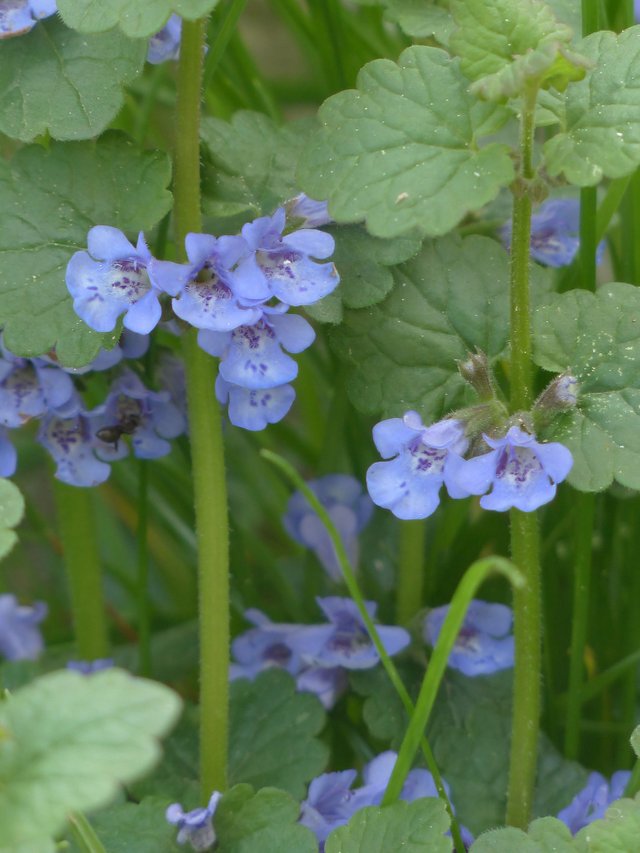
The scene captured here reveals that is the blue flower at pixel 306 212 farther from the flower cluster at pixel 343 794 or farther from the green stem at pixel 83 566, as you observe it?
the flower cluster at pixel 343 794

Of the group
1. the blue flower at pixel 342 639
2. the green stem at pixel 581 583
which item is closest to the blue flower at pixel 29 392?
the blue flower at pixel 342 639

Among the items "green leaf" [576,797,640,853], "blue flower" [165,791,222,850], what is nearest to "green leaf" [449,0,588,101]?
"green leaf" [576,797,640,853]

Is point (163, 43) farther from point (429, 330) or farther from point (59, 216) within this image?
point (429, 330)

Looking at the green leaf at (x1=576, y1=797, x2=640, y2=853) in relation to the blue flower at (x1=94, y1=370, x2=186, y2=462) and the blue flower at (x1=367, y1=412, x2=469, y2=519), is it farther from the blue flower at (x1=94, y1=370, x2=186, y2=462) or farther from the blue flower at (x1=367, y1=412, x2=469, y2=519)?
the blue flower at (x1=94, y1=370, x2=186, y2=462)

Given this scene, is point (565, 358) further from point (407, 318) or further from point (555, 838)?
point (555, 838)

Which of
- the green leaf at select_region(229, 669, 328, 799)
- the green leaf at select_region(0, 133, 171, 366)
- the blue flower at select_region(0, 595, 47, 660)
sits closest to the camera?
the green leaf at select_region(0, 133, 171, 366)

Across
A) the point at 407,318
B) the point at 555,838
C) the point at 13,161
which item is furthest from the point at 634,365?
the point at 13,161

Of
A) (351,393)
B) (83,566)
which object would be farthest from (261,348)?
(83,566)
